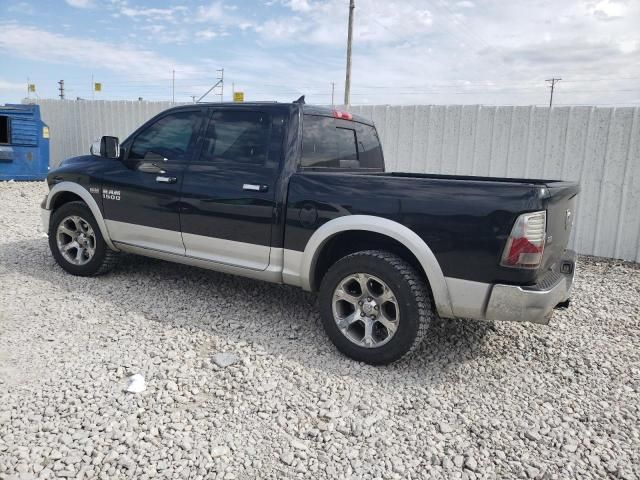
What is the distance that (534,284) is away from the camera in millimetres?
3115

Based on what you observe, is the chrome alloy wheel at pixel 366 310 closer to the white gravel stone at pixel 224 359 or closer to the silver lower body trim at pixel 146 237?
the white gravel stone at pixel 224 359

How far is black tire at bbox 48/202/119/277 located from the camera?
5.10m

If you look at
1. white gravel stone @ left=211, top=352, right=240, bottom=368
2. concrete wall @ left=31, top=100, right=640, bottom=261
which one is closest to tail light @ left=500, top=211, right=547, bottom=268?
white gravel stone @ left=211, top=352, right=240, bottom=368

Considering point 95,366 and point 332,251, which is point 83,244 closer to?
point 95,366

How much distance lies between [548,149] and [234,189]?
5.26m

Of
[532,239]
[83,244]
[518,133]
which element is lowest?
[83,244]

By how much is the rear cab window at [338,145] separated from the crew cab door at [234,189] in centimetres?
25

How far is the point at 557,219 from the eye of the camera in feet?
10.7

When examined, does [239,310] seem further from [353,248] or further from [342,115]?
[342,115]

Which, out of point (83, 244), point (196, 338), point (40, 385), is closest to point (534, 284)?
point (196, 338)

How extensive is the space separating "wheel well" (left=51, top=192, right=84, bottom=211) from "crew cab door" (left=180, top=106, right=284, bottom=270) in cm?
168

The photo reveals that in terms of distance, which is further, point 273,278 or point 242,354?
point 273,278

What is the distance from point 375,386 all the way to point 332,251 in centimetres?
110

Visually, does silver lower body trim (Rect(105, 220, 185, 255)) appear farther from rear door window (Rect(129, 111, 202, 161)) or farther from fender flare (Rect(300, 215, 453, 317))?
fender flare (Rect(300, 215, 453, 317))
